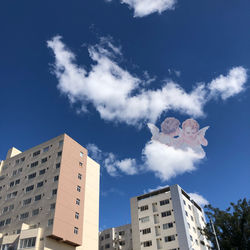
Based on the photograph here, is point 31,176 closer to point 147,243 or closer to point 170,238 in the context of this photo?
point 147,243

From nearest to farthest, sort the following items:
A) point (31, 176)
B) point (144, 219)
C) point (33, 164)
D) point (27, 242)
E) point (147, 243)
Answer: point (27, 242), point (31, 176), point (33, 164), point (147, 243), point (144, 219)

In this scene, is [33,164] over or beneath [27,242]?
over

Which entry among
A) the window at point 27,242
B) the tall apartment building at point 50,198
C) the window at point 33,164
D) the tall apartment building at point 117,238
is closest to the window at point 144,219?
the tall apartment building at point 50,198

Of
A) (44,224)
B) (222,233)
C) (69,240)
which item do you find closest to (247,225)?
(222,233)

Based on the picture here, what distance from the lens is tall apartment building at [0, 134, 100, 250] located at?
49281 mm

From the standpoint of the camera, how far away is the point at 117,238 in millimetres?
84438

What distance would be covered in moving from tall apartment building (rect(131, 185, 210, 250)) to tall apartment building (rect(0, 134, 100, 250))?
12.9 meters

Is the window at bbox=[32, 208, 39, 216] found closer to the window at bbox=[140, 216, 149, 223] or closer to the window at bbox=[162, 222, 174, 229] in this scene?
the window at bbox=[140, 216, 149, 223]

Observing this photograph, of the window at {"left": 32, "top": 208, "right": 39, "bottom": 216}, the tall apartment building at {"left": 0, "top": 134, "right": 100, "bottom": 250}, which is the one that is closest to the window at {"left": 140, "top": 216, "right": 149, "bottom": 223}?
the tall apartment building at {"left": 0, "top": 134, "right": 100, "bottom": 250}

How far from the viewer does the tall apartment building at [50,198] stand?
1940 inches

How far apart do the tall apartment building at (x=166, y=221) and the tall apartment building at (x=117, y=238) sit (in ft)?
52.4

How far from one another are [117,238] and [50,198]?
1573 inches

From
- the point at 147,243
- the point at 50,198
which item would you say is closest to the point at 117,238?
the point at 147,243

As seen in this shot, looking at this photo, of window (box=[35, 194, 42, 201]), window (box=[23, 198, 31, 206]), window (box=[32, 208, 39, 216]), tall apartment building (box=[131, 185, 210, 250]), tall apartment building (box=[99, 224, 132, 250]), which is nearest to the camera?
window (box=[32, 208, 39, 216])
